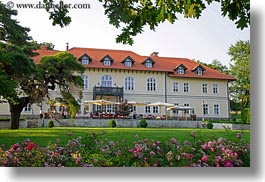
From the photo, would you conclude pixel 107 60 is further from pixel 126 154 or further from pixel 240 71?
pixel 240 71

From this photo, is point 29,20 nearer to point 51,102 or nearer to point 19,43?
point 19,43

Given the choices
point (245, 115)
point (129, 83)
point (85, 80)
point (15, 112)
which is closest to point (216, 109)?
point (245, 115)

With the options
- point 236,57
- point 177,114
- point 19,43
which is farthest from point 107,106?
point 236,57

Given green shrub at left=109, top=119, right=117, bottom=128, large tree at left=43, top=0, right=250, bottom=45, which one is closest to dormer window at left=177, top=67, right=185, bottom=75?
green shrub at left=109, top=119, right=117, bottom=128

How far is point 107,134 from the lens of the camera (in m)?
3.79

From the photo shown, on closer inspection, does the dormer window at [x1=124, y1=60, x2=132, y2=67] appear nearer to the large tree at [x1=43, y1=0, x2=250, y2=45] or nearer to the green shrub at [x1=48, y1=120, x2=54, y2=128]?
the large tree at [x1=43, y1=0, x2=250, y2=45]

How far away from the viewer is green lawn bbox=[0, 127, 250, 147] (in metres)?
3.70

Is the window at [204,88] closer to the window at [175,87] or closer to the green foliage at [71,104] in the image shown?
the window at [175,87]

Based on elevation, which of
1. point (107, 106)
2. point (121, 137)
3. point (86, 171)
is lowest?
point (86, 171)

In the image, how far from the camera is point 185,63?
4.18 m

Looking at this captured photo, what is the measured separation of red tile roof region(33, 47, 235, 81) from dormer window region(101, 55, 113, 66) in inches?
1.5

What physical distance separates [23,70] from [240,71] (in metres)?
2.38

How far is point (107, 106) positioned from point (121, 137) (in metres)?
0.44

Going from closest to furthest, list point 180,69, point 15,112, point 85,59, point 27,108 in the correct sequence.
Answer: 1. point 15,112
2. point 27,108
3. point 85,59
4. point 180,69
